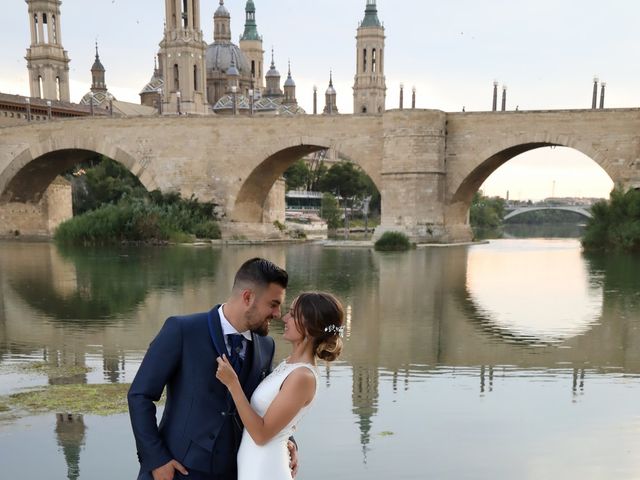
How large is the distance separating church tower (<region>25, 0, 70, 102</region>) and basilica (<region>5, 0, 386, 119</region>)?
76 millimetres

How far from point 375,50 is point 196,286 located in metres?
56.9

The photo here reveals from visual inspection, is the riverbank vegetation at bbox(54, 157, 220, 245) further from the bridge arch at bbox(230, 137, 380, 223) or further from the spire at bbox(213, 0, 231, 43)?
the spire at bbox(213, 0, 231, 43)

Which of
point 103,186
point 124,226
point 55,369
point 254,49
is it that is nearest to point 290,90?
point 254,49

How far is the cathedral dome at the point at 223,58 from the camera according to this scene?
195 ft

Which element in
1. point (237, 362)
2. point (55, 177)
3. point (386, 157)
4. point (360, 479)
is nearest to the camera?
point (237, 362)

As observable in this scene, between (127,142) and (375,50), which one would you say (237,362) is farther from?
(375,50)

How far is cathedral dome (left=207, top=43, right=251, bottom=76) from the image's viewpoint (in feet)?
195

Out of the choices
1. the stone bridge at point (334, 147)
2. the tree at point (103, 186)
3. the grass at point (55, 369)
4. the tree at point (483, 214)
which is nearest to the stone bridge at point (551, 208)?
the tree at point (483, 214)

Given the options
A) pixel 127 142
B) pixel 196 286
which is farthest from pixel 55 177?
pixel 196 286

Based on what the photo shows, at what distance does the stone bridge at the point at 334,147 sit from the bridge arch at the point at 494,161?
43 millimetres

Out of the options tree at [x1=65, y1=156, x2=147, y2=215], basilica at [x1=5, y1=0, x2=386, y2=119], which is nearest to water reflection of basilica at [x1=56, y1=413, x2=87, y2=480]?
tree at [x1=65, y1=156, x2=147, y2=215]

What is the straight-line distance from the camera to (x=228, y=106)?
175 feet

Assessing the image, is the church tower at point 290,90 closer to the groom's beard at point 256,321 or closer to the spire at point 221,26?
the spire at point 221,26

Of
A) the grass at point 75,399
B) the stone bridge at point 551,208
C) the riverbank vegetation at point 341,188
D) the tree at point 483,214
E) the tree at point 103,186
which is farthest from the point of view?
the tree at point 483,214
